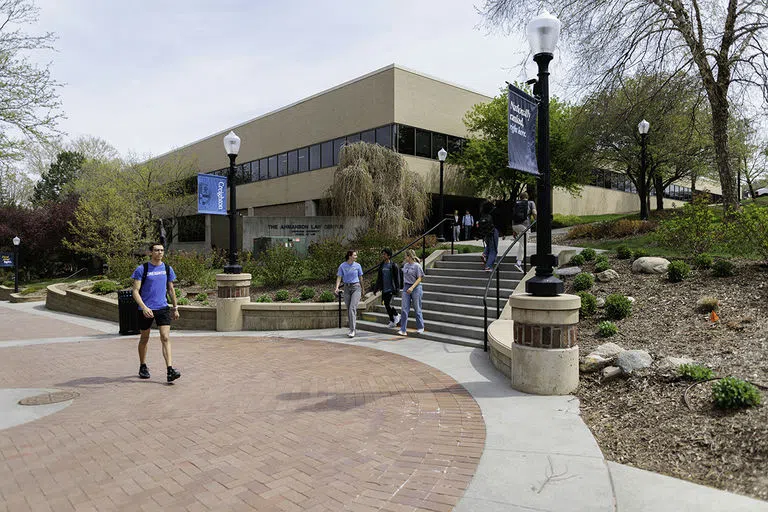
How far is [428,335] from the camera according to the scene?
9609mm

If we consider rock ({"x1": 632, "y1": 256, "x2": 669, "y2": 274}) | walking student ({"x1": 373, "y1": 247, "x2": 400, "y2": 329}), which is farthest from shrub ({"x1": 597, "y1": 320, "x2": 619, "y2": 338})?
walking student ({"x1": 373, "y1": 247, "x2": 400, "y2": 329})

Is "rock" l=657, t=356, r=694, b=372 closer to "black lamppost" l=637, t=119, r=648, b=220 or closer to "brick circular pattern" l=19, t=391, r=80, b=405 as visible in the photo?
"brick circular pattern" l=19, t=391, r=80, b=405

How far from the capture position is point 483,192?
1086 inches

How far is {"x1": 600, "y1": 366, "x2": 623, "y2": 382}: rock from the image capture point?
567 cm

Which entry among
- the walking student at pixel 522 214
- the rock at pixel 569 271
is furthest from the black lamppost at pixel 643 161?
the rock at pixel 569 271

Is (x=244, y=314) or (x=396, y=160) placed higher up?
(x=396, y=160)

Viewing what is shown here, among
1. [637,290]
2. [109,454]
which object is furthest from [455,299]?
[109,454]

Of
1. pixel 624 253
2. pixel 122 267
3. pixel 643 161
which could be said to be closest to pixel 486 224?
pixel 624 253

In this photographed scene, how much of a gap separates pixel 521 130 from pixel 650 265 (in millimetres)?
5541

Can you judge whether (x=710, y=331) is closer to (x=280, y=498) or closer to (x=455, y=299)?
(x=455, y=299)

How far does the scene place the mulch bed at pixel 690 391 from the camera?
3697 mm

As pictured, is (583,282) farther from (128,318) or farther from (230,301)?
(128,318)

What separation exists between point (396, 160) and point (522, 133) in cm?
1620

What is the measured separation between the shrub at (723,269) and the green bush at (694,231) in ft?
4.55
